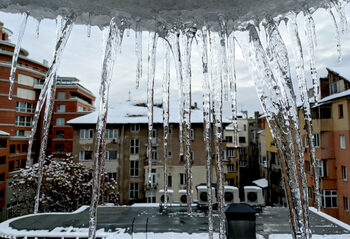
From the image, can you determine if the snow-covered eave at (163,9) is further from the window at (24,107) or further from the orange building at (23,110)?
the window at (24,107)

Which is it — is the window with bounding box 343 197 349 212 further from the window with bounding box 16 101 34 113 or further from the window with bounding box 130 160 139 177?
the window with bounding box 16 101 34 113

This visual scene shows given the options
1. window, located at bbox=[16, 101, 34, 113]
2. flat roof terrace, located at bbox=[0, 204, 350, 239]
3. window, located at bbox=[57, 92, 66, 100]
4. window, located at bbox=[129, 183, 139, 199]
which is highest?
window, located at bbox=[57, 92, 66, 100]

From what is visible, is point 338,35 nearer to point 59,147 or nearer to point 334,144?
point 334,144

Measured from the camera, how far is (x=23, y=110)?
93.1ft

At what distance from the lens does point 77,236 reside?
6516 millimetres

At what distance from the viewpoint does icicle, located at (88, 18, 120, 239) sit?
183cm

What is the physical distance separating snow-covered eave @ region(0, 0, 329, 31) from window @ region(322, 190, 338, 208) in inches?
681

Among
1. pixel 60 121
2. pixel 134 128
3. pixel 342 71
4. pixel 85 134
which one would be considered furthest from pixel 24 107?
pixel 342 71

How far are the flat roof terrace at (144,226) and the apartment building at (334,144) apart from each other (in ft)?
25.6

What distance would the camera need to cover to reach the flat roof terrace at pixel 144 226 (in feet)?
21.9

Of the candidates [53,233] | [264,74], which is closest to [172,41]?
[264,74]

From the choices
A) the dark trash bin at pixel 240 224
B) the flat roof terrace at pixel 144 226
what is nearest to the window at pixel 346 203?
the flat roof terrace at pixel 144 226

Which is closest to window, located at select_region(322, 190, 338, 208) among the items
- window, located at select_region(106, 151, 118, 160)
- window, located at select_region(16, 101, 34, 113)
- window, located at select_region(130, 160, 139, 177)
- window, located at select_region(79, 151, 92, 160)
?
window, located at select_region(130, 160, 139, 177)

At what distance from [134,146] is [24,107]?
17759 mm
